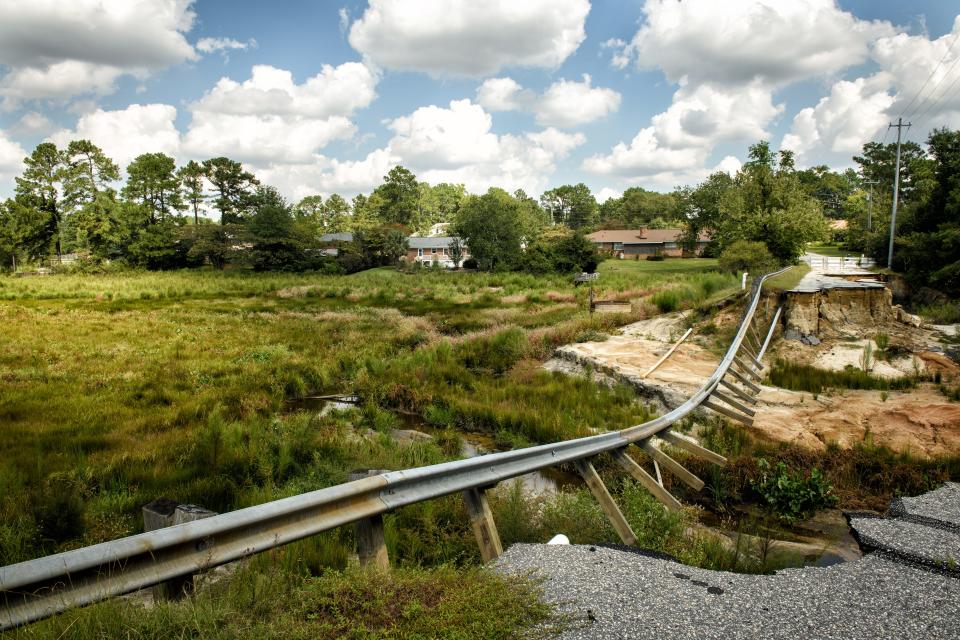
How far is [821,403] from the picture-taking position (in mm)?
11984

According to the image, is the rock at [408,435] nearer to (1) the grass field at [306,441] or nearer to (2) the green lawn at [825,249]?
(1) the grass field at [306,441]

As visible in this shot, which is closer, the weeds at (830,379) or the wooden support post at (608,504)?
the wooden support post at (608,504)

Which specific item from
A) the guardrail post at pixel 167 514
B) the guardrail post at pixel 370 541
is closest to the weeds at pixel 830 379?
the guardrail post at pixel 370 541

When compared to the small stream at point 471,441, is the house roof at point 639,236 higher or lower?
higher

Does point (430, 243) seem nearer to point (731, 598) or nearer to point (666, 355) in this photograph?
point (666, 355)

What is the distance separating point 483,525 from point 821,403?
430 inches

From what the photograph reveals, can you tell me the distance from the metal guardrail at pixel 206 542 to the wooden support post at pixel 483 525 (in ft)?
0.25

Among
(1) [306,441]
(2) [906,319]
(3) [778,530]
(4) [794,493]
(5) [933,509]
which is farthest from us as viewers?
(2) [906,319]

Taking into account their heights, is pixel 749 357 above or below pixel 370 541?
below

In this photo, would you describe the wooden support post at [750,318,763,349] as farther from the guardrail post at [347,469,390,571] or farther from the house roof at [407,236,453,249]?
the house roof at [407,236,453,249]

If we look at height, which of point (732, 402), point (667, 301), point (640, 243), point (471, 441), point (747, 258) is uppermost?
point (640, 243)

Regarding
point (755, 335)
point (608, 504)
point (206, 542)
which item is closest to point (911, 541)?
point (608, 504)

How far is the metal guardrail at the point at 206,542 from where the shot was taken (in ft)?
7.13

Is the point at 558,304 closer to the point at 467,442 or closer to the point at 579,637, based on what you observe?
the point at 467,442
